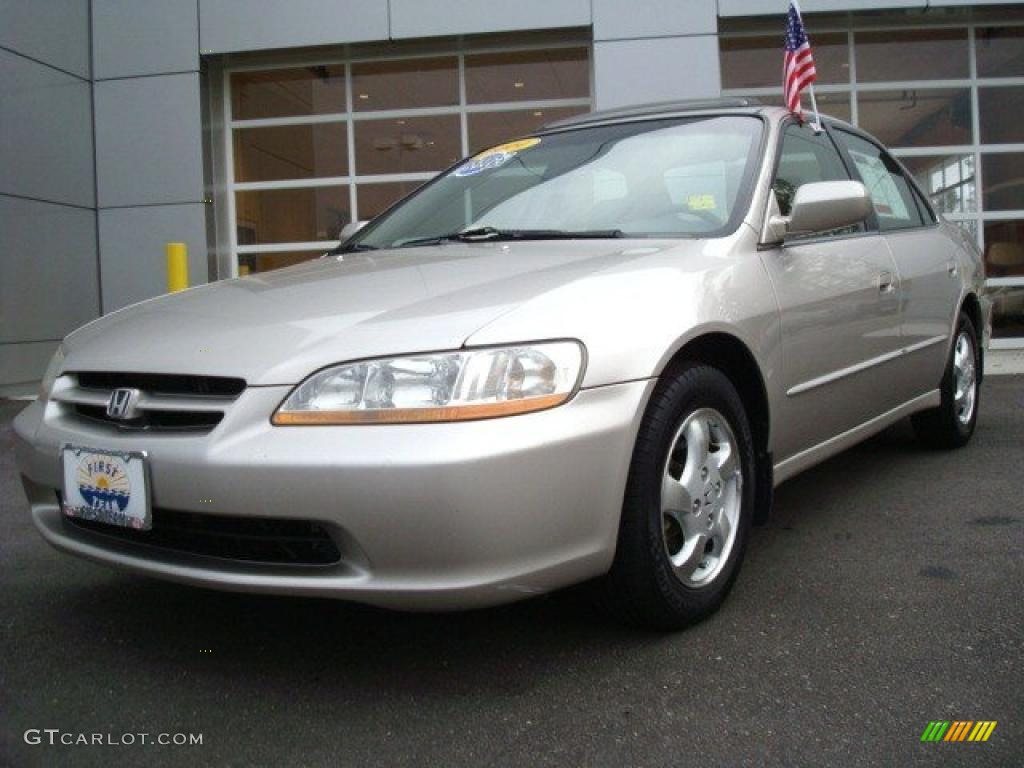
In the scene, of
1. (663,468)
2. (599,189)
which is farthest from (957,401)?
(663,468)

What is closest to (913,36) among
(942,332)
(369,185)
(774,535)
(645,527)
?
(369,185)

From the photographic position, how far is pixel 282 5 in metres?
9.39

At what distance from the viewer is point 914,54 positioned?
31.8 feet

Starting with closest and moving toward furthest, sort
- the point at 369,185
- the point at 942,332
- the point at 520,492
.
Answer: the point at 520,492
the point at 942,332
the point at 369,185

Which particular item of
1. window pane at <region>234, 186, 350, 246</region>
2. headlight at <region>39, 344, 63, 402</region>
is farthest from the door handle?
window pane at <region>234, 186, 350, 246</region>

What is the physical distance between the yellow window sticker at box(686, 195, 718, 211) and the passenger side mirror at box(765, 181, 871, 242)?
177 mm

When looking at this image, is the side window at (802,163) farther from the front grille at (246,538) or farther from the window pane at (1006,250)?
the window pane at (1006,250)

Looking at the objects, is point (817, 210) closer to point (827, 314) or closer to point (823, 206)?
point (823, 206)

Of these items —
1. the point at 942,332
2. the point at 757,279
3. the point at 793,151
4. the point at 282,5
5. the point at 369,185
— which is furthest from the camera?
the point at 369,185

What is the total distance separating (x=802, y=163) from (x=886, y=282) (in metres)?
0.53

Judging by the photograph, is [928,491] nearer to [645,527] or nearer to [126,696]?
[645,527]

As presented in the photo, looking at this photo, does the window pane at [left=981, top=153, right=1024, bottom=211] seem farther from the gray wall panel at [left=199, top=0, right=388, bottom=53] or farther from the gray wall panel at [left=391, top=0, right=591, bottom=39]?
the gray wall panel at [left=199, top=0, right=388, bottom=53]

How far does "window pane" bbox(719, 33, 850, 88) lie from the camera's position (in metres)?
9.60

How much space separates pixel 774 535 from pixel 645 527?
127 cm
